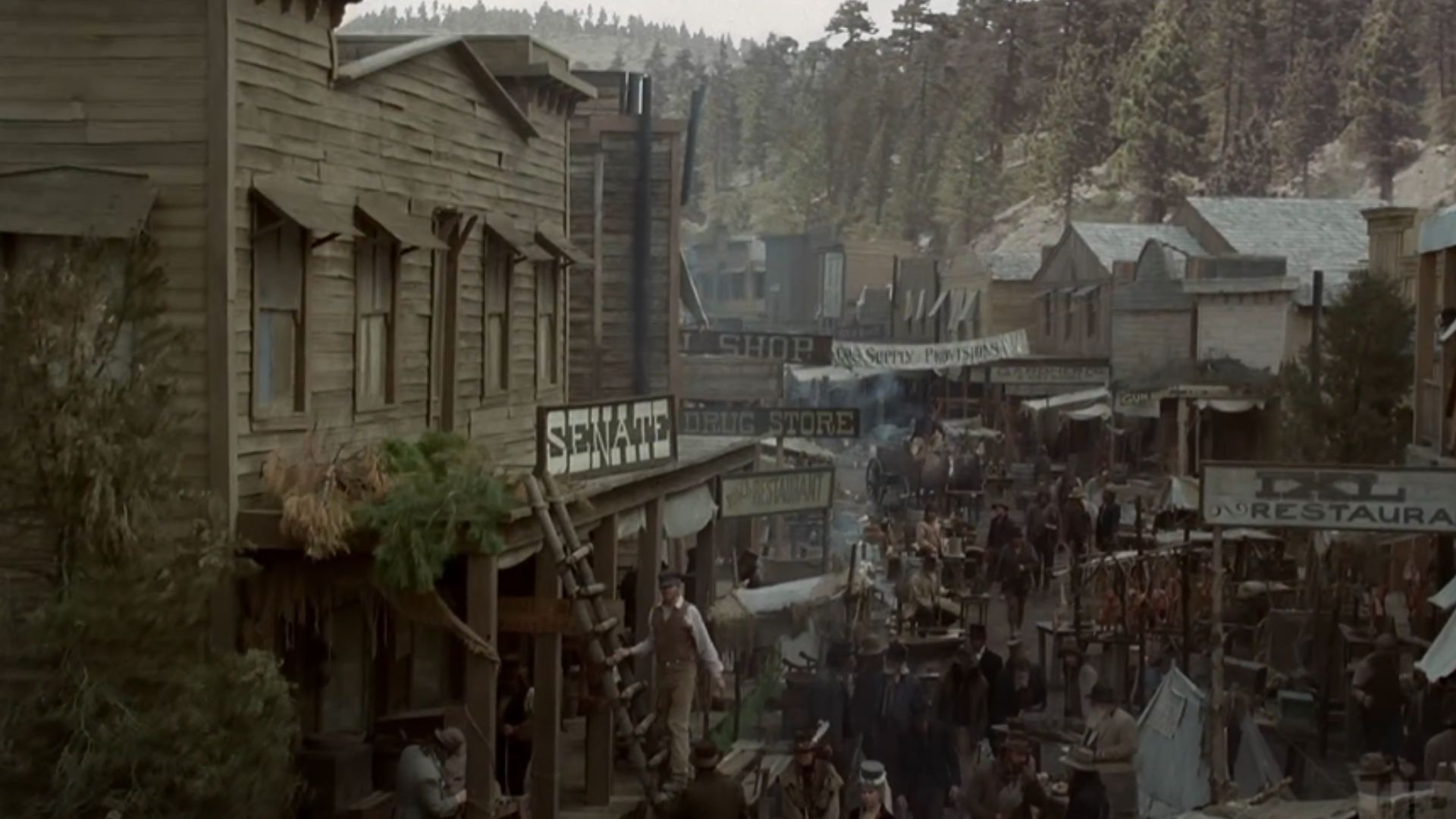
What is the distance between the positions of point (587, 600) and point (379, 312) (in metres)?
3.38

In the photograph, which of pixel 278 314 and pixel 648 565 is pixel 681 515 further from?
pixel 278 314

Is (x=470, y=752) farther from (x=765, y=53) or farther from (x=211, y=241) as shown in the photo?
(x=765, y=53)

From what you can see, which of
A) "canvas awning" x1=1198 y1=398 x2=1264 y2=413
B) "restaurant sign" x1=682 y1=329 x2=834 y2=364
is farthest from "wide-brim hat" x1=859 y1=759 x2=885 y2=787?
"canvas awning" x1=1198 y1=398 x2=1264 y2=413

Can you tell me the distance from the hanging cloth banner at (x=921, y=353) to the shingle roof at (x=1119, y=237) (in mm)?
10005

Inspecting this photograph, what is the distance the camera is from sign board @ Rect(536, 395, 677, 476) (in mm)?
13656

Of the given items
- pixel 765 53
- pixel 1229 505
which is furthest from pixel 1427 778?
pixel 765 53

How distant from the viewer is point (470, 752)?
465 inches

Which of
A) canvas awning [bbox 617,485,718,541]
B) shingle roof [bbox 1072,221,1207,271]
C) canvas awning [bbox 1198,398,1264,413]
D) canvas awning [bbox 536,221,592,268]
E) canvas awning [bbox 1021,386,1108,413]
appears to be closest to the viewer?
canvas awning [bbox 617,485,718,541]

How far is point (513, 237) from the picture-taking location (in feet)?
57.0

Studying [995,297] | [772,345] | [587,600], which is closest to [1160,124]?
[995,297]

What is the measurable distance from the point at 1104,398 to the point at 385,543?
3295 centimetres

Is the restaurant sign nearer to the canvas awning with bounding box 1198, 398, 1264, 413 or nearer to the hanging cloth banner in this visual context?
the hanging cloth banner

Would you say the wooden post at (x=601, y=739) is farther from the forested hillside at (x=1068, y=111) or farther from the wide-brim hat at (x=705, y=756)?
the forested hillside at (x=1068, y=111)

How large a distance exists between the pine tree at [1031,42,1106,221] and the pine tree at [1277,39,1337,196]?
897 centimetres
